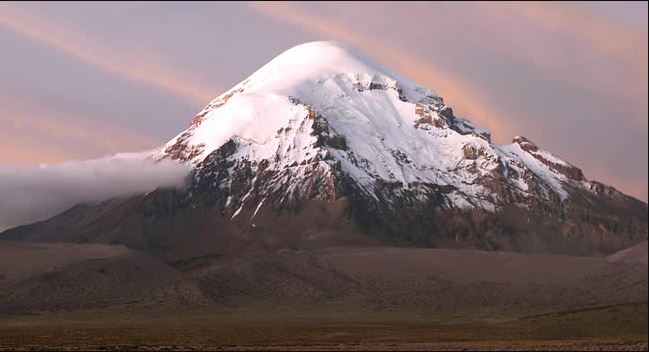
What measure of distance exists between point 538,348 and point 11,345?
9180cm

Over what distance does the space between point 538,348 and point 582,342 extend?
17.0 metres

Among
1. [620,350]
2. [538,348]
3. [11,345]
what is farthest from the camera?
[11,345]

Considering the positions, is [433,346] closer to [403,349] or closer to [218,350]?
[403,349]

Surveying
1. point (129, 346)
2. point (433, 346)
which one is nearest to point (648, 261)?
point (433, 346)

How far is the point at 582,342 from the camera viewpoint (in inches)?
7343

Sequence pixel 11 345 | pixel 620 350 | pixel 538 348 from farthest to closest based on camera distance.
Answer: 1. pixel 11 345
2. pixel 538 348
3. pixel 620 350

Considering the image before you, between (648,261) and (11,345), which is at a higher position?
(648,261)

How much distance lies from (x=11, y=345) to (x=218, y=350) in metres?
37.5

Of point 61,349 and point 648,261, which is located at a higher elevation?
point 648,261

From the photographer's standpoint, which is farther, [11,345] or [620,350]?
[11,345]

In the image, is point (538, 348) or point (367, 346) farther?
point (367, 346)

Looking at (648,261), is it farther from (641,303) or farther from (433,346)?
(433,346)

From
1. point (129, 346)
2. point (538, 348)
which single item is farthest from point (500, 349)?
point (129, 346)

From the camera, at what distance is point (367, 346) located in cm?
19250
